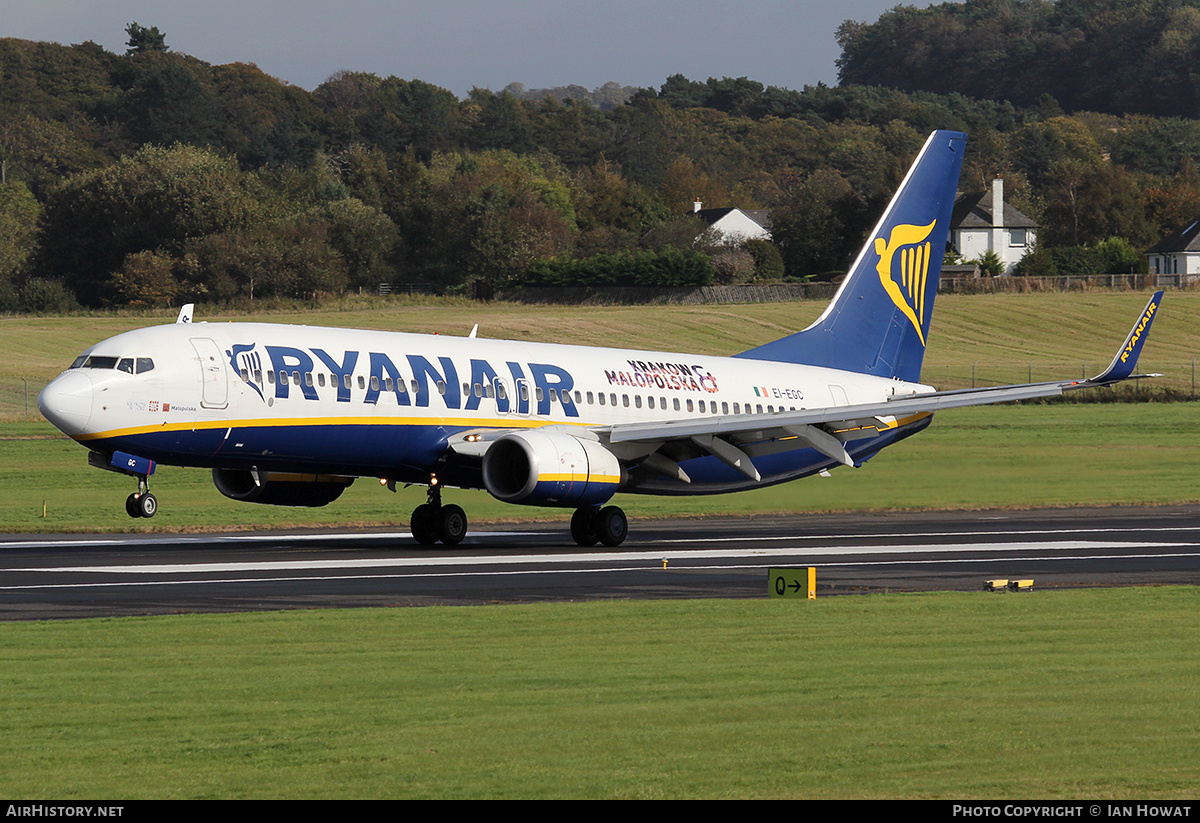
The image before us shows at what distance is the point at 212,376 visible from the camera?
31.3 metres

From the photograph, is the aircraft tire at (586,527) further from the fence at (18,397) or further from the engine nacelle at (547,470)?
the fence at (18,397)

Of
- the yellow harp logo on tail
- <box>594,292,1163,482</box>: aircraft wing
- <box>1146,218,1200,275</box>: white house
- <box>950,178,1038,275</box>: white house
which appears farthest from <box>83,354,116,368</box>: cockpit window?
A: <box>950,178,1038,275</box>: white house


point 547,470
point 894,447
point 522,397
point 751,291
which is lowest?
point 894,447

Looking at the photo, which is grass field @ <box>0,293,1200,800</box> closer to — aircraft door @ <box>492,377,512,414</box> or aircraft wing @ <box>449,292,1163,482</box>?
aircraft wing @ <box>449,292,1163,482</box>

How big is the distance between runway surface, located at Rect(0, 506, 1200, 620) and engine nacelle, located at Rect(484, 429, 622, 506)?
4.05ft

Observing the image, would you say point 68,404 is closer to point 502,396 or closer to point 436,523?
point 436,523

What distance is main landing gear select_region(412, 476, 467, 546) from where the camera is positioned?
35.6m

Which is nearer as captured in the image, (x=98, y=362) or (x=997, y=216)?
(x=98, y=362)

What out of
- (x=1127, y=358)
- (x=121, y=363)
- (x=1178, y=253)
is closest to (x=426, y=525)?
(x=121, y=363)

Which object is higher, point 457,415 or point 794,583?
point 457,415

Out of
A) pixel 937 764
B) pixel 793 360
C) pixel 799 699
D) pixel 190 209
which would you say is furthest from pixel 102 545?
pixel 190 209

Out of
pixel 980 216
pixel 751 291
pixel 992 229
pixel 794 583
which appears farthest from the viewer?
pixel 980 216

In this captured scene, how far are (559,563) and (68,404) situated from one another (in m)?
9.52

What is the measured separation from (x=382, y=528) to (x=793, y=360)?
11.7 m
